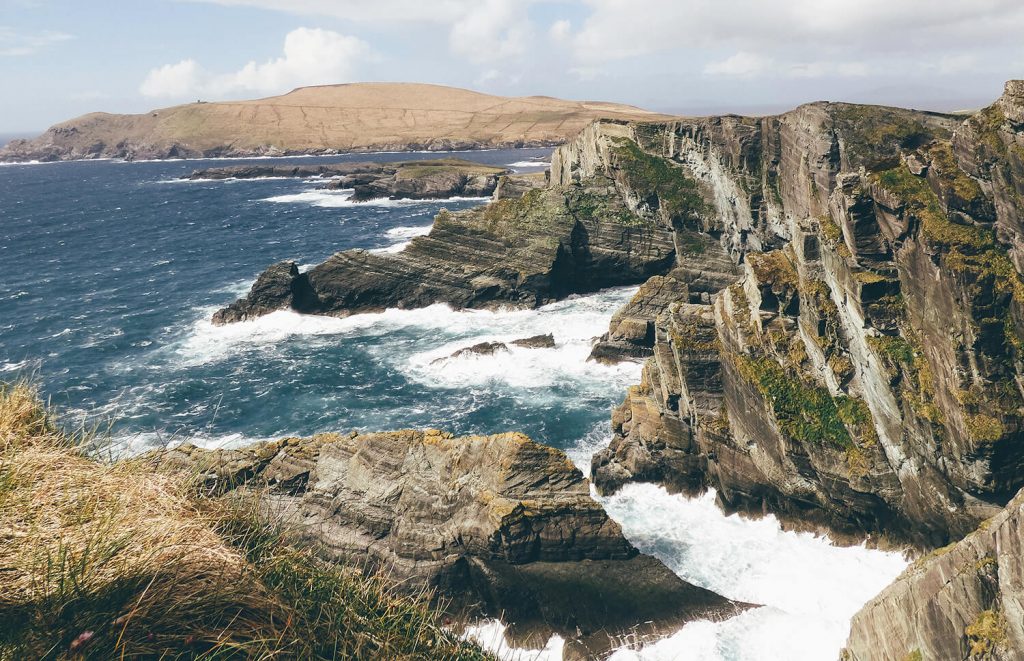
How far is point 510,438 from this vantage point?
27516 mm

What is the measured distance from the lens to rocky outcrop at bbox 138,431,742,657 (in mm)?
24375

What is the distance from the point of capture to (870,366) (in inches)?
1068

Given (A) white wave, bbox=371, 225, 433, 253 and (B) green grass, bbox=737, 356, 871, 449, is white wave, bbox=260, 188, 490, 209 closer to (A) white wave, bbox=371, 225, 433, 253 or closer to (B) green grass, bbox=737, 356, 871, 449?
(A) white wave, bbox=371, 225, 433, 253

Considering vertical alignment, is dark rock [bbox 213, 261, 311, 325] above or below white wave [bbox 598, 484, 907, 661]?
above

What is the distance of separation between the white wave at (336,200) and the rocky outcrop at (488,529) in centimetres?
10668

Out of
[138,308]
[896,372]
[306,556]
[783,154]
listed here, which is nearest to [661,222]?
[783,154]

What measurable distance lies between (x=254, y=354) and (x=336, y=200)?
A: 8945 cm

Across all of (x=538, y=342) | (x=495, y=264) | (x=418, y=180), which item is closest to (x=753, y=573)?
(x=538, y=342)

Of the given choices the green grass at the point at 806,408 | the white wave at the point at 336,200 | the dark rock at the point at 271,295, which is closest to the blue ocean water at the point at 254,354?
the dark rock at the point at 271,295

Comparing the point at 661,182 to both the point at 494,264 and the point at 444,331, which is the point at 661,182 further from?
the point at 444,331

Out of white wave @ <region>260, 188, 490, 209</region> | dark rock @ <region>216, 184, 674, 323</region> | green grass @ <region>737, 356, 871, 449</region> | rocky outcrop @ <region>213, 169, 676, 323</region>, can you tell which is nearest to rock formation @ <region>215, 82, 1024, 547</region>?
green grass @ <region>737, 356, 871, 449</region>

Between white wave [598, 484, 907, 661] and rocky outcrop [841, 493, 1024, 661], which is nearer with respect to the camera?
rocky outcrop [841, 493, 1024, 661]

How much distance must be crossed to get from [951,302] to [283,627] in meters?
26.2

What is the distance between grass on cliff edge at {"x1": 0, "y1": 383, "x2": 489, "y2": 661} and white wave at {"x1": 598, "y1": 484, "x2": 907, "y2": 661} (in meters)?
17.0
